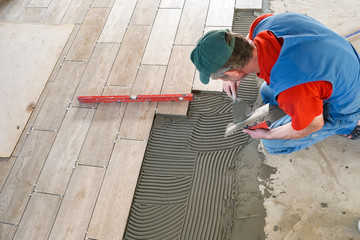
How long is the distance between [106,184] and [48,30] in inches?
94.8

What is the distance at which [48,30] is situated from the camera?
3.59 meters

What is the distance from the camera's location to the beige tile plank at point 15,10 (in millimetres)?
3834

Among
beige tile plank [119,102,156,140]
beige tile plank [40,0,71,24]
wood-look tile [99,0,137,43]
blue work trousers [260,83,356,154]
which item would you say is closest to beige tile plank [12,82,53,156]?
wood-look tile [99,0,137,43]

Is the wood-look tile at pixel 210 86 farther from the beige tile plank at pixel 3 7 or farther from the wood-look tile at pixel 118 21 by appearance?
the beige tile plank at pixel 3 7

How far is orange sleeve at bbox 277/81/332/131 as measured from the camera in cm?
146

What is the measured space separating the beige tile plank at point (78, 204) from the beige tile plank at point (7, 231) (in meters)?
0.38

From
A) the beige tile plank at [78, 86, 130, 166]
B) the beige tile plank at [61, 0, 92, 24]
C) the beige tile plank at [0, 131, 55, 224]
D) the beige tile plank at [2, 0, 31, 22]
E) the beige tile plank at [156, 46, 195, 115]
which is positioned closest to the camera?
the beige tile plank at [0, 131, 55, 224]

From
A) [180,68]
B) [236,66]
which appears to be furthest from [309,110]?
[180,68]

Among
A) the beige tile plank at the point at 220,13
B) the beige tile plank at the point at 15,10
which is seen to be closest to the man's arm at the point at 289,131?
the beige tile plank at the point at 220,13

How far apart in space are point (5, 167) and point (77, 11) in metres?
2.31

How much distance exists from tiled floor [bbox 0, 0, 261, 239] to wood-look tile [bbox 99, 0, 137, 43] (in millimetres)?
14

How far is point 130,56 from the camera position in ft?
10.4

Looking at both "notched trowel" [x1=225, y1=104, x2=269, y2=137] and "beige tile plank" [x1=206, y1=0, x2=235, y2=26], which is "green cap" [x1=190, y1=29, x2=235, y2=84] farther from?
"beige tile plank" [x1=206, y1=0, x2=235, y2=26]

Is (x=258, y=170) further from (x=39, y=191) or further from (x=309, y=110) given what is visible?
(x=39, y=191)
